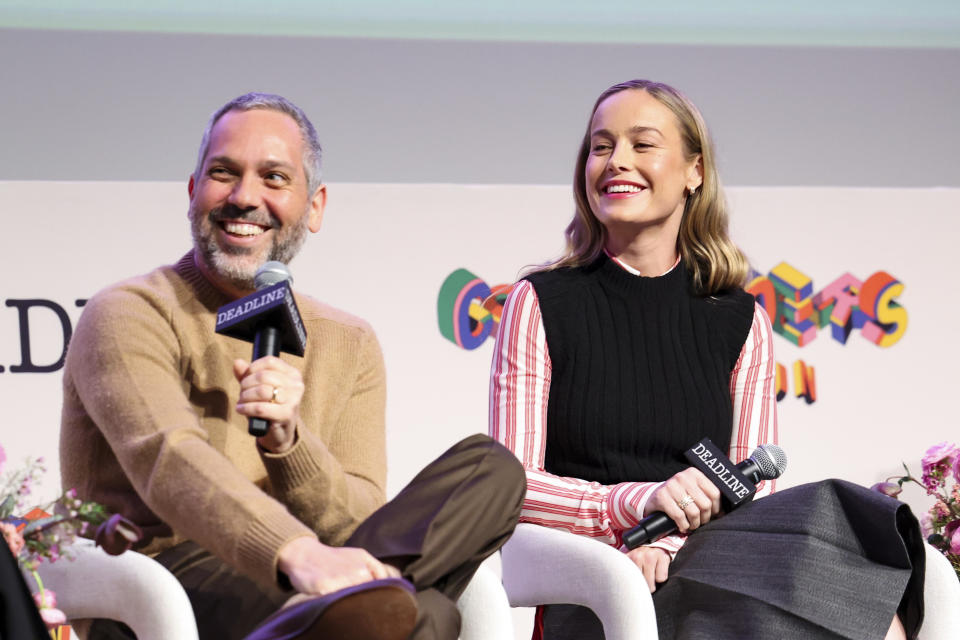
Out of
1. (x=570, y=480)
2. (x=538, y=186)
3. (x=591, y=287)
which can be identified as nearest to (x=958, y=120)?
(x=538, y=186)

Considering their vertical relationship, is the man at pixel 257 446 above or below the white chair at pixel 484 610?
above

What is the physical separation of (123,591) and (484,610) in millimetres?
498

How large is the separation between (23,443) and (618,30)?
2.05 metres

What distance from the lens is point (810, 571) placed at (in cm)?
177

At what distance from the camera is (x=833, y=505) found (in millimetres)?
1816

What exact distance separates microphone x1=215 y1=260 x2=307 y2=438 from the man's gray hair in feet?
1.34

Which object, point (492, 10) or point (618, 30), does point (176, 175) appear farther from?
point (618, 30)

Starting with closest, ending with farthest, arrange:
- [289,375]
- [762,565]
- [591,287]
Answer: [289,375], [762,565], [591,287]

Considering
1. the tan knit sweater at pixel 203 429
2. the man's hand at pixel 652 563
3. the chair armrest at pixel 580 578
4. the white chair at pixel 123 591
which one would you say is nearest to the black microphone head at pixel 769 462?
the man's hand at pixel 652 563

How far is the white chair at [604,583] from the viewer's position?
1785 mm

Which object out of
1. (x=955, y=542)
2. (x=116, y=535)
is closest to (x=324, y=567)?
(x=116, y=535)

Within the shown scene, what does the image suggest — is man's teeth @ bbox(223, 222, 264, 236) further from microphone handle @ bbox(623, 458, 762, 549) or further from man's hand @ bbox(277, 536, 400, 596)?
microphone handle @ bbox(623, 458, 762, 549)

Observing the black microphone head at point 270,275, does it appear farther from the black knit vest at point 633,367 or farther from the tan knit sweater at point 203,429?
the black knit vest at point 633,367

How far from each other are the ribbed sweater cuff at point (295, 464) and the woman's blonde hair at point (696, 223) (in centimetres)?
81
